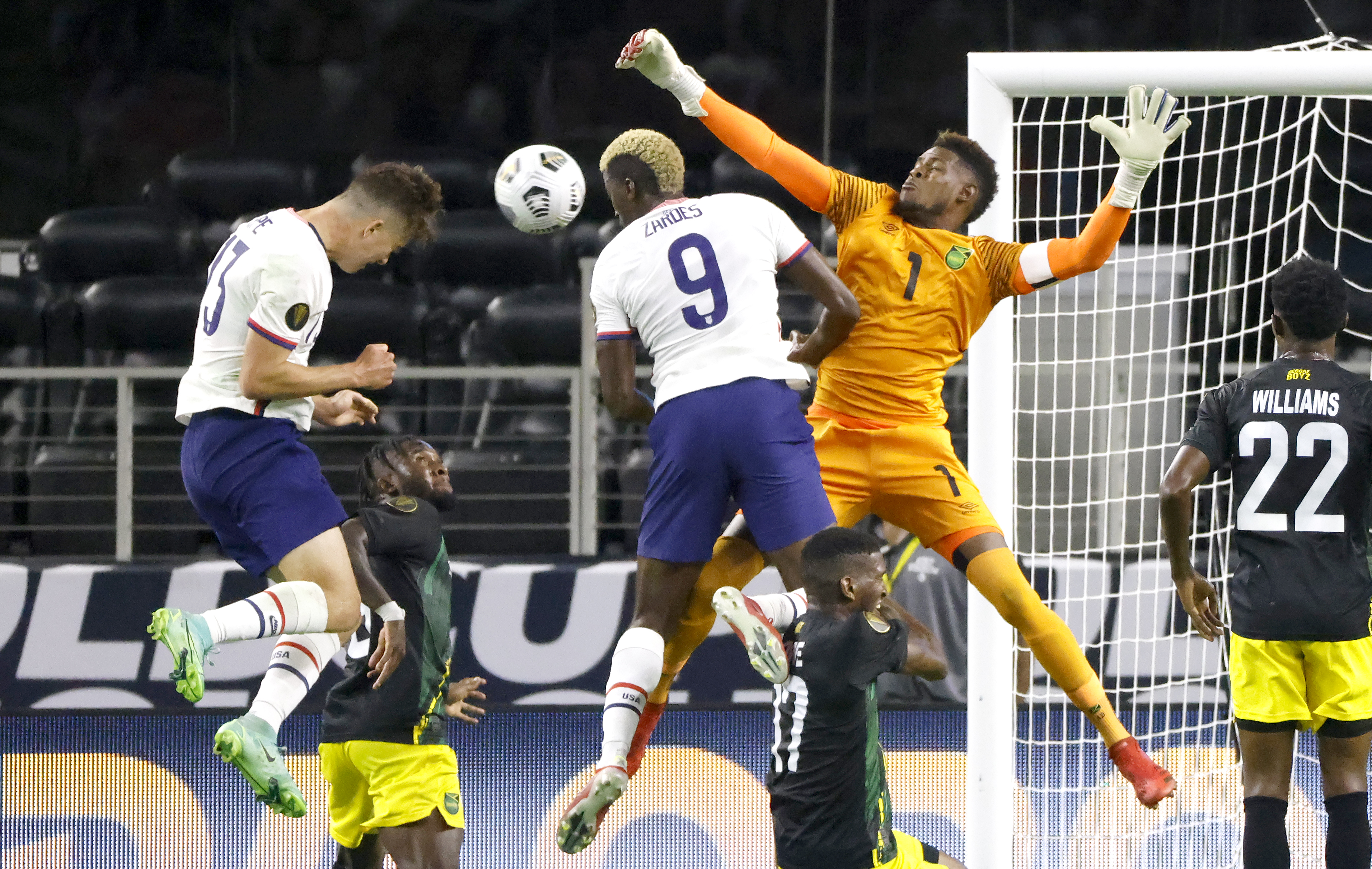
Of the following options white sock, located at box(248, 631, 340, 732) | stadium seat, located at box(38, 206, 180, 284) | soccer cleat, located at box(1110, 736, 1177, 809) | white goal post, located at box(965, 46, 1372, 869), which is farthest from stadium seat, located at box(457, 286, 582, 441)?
soccer cleat, located at box(1110, 736, 1177, 809)

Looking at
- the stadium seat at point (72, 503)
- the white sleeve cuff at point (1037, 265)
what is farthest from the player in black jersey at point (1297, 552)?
the stadium seat at point (72, 503)

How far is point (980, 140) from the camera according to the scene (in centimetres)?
490

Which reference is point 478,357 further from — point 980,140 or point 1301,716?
point 1301,716

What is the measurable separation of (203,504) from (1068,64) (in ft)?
9.88

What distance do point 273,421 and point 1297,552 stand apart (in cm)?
294

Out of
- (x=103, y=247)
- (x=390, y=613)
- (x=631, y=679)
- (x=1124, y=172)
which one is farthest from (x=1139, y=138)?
(x=103, y=247)

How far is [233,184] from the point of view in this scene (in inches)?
423

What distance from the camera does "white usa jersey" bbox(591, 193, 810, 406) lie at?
13.4 ft

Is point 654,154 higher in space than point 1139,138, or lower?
lower

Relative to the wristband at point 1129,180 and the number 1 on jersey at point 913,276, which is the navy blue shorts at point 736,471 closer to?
the number 1 on jersey at point 913,276

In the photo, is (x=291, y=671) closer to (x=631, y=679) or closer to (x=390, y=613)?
(x=390, y=613)

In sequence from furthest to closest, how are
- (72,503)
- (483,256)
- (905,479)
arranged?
(483,256), (72,503), (905,479)

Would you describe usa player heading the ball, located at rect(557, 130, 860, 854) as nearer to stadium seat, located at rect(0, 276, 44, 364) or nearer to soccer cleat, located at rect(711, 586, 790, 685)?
soccer cleat, located at rect(711, 586, 790, 685)

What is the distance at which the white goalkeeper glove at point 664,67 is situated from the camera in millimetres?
4383
